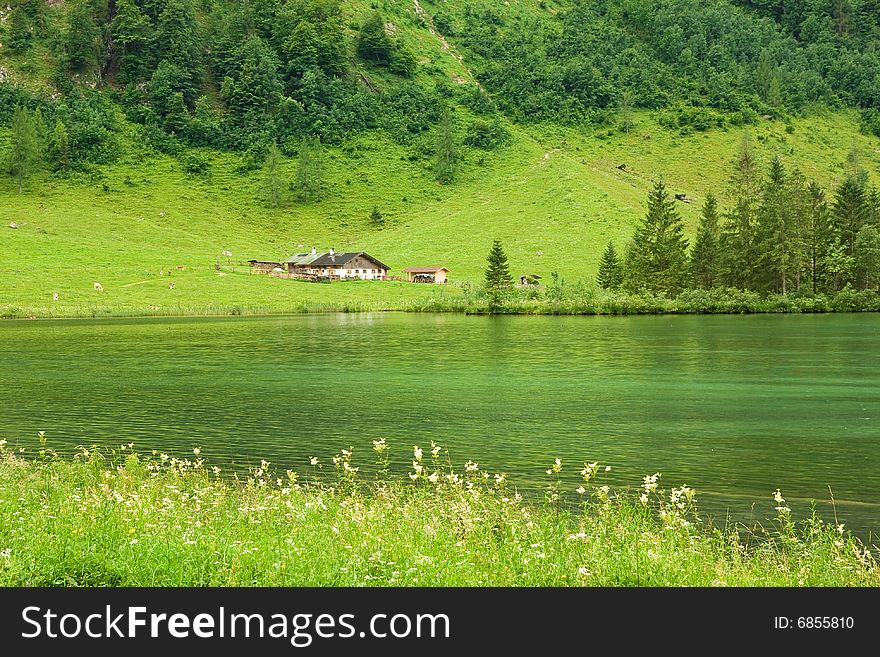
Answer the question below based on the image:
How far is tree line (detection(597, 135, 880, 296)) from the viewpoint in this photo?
406ft

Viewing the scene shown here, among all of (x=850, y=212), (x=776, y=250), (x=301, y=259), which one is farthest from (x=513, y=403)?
(x=301, y=259)

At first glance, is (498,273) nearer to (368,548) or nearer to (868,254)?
(868,254)

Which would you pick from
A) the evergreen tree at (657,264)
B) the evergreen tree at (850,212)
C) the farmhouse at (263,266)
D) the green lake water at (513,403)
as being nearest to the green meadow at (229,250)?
the farmhouse at (263,266)

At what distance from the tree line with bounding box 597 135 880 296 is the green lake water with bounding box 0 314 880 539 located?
147 feet

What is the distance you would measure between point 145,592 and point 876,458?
972 inches

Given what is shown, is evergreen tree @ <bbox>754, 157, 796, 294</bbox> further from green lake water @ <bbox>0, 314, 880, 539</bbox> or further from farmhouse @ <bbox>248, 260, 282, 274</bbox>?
farmhouse @ <bbox>248, 260, 282, 274</bbox>

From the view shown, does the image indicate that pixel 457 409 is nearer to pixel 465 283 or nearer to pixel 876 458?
pixel 876 458

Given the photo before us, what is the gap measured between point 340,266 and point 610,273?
51.0 metres

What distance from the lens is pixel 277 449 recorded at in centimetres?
3033

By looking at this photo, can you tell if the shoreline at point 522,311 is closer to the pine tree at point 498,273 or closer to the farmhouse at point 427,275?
the pine tree at point 498,273

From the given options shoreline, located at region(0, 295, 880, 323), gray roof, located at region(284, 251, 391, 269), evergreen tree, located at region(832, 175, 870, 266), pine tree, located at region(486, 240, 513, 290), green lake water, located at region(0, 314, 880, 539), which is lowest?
green lake water, located at region(0, 314, 880, 539)

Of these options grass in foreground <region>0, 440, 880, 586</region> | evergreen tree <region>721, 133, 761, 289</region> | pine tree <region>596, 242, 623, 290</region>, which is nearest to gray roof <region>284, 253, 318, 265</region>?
pine tree <region>596, 242, 623, 290</region>

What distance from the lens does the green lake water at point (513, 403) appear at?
27609 mm

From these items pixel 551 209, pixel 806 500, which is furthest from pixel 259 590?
pixel 551 209
